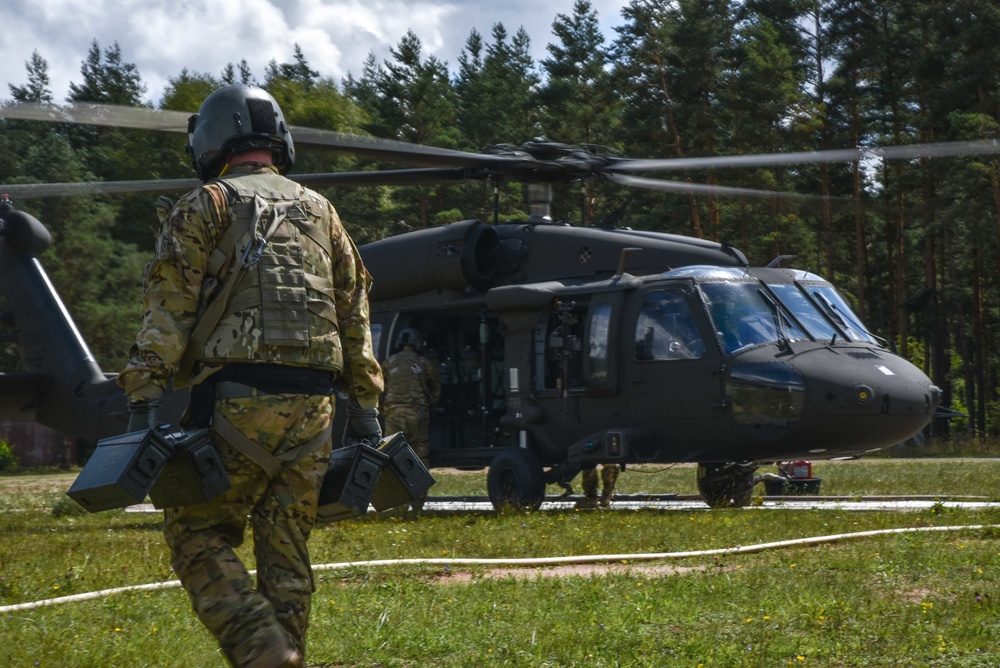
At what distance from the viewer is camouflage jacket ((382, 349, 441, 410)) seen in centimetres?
1293

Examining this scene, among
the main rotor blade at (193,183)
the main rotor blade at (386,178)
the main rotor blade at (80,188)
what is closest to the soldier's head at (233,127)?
the main rotor blade at (193,183)

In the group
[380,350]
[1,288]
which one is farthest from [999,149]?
[1,288]

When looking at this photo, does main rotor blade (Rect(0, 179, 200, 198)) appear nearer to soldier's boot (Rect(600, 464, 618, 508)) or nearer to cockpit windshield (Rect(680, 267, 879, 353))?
cockpit windshield (Rect(680, 267, 879, 353))

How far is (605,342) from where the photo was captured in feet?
39.1

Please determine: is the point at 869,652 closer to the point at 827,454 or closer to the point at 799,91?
the point at 827,454

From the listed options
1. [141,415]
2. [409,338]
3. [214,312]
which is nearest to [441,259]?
[409,338]

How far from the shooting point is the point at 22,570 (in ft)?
25.7

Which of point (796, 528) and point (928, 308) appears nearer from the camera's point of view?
point (796, 528)

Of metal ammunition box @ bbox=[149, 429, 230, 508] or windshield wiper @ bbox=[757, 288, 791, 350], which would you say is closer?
metal ammunition box @ bbox=[149, 429, 230, 508]

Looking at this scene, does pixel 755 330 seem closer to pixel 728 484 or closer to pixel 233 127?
pixel 728 484

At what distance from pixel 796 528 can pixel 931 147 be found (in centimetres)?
310

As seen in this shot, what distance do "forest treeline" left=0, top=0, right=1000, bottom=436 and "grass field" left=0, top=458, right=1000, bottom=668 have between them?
25.7m

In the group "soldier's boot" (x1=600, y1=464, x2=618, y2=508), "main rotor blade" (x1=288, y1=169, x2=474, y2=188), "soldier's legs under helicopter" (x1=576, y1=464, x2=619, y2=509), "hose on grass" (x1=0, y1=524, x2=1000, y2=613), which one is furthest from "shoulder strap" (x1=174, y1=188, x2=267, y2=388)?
"soldier's boot" (x1=600, y1=464, x2=618, y2=508)

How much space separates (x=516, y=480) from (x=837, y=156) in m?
4.22
